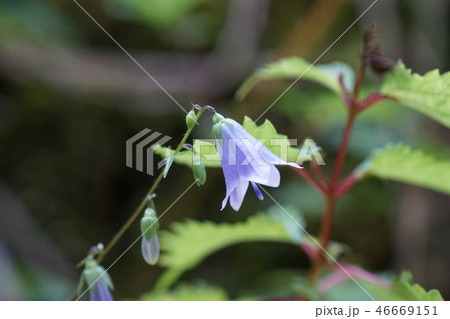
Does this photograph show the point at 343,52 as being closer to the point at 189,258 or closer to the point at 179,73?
the point at 179,73

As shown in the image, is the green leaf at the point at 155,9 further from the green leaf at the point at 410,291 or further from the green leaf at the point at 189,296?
the green leaf at the point at 410,291

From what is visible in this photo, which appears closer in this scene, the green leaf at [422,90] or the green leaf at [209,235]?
the green leaf at [422,90]

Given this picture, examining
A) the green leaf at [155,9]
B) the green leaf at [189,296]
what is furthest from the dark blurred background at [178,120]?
the green leaf at [189,296]

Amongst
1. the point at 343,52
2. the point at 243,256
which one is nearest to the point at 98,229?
the point at 243,256

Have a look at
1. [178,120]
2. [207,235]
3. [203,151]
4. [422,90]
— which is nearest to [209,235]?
A: [207,235]

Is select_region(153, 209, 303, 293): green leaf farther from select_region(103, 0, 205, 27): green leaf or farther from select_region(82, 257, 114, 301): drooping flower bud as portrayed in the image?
select_region(103, 0, 205, 27): green leaf

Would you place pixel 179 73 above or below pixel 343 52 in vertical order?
below
